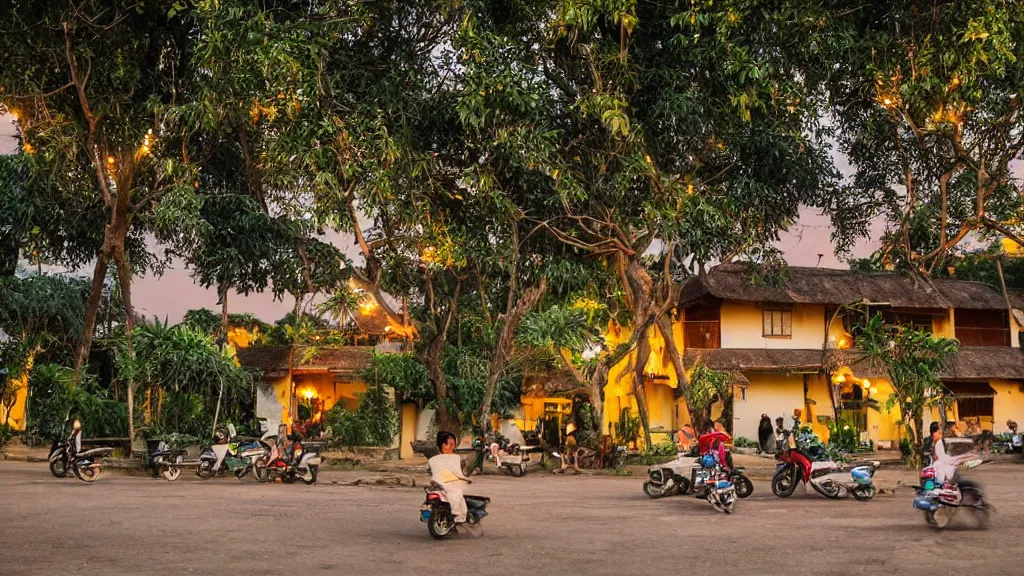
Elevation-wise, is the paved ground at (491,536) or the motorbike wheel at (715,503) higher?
the motorbike wheel at (715,503)

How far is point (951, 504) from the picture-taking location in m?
12.0

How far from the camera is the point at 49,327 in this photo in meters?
31.4

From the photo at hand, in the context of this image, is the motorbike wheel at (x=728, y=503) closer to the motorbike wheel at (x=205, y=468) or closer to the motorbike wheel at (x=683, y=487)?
the motorbike wheel at (x=683, y=487)

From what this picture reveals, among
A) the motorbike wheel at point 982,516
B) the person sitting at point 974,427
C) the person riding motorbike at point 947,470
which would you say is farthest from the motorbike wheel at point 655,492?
the person sitting at point 974,427

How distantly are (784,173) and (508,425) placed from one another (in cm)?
1368

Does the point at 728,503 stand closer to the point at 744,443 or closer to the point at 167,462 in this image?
the point at 167,462

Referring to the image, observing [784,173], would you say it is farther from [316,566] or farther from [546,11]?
[316,566]

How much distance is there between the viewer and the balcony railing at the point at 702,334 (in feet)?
110

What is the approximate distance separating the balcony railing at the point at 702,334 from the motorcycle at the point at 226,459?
1739 cm

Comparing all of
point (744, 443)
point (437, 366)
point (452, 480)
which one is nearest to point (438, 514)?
point (452, 480)

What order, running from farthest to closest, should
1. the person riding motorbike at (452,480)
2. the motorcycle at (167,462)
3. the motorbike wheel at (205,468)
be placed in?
the motorbike wheel at (205,468)
the motorcycle at (167,462)
the person riding motorbike at (452,480)

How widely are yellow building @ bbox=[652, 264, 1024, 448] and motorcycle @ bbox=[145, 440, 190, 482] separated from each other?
56.3 feet

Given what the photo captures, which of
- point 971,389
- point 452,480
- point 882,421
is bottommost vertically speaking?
point 452,480

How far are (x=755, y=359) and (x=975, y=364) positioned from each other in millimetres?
8470
